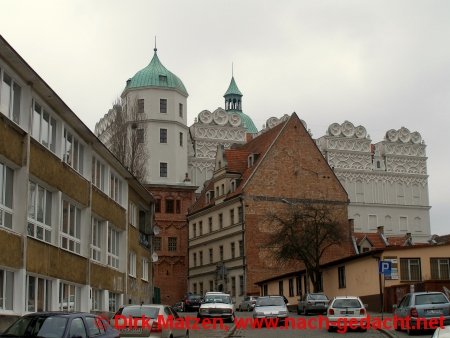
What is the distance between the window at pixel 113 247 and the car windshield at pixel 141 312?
47.9 ft

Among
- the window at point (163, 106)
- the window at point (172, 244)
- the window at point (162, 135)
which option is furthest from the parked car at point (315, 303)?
the window at point (163, 106)

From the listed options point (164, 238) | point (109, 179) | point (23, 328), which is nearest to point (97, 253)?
point (109, 179)

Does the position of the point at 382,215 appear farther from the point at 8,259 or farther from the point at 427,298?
the point at 8,259

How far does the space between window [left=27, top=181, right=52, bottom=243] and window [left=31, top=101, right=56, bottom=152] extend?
1.70m

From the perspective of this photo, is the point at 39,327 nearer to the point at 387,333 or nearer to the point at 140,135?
the point at 387,333

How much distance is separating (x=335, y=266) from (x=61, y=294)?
31431mm

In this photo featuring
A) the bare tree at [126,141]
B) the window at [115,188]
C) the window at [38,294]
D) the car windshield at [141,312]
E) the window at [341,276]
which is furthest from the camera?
the bare tree at [126,141]

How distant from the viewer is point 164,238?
85562mm

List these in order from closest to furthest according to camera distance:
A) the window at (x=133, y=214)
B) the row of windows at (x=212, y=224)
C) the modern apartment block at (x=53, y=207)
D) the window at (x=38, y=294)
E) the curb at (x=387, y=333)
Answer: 1. the modern apartment block at (x=53, y=207)
2. the window at (x=38, y=294)
3. the curb at (x=387, y=333)
4. the window at (x=133, y=214)
5. the row of windows at (x=212, y=224)

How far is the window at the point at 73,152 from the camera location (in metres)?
28.7

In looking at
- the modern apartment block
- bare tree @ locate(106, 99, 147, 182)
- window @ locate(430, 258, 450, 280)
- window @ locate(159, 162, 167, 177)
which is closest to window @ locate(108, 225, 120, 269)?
the modern apartment block

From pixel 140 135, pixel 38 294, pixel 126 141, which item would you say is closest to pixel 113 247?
pixel 38 294

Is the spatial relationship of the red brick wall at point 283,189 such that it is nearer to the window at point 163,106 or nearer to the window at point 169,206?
the window at point 169,206

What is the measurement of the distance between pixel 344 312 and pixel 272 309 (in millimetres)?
6019
